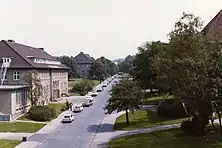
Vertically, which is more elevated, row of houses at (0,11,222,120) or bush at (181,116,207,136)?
row of houses at (0,11,222,120)

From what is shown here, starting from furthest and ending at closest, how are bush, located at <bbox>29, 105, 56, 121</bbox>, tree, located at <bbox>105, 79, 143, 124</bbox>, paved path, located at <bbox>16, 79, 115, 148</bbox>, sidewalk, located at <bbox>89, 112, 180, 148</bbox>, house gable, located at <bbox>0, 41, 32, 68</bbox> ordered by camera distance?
house gable, located at <bbox>0, 41, 32, 68</bbox>
bush, located at <bbox>29, 105, 56, 121</bbox>
tree, located at <bbox>105, 79, 143, 124</bbox>
paved path, located at <bbox>16, 79, 115, 148</bbox>
sidewalk, located at <bbox>89, 112, 180, 148</bbox>

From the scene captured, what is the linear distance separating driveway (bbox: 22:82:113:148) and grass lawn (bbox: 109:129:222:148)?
3.08 metres

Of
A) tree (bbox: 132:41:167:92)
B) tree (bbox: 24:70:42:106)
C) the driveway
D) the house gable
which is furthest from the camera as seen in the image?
tree (bbox: 132:41:167:92)

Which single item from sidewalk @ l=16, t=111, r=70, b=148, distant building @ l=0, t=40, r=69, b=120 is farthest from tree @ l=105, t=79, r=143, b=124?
distant building @ l=0, t=40, r=69, b=120

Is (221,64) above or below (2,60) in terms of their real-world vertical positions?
below

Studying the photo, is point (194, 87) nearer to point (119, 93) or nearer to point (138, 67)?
point (119, 93)

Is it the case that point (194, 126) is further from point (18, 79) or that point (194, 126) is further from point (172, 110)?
point (18, 79)

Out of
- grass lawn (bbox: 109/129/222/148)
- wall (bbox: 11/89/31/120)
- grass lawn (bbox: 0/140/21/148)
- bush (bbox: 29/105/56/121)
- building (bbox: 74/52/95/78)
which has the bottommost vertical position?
grass lawn (bbox: 0/140/21/148)

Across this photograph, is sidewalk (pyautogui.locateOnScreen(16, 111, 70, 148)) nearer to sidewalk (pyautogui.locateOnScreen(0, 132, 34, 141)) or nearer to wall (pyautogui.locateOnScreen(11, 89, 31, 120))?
sidewalk (pyautogui.locateOnScreen(0, 132, 34, 141))

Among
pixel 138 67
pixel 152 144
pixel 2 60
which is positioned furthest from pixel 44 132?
pixel 138 67

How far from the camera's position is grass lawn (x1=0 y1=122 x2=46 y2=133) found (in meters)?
39.3

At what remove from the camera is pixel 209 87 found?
25.2 m

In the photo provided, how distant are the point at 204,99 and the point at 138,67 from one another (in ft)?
128

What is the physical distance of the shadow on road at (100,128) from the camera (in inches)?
1492
